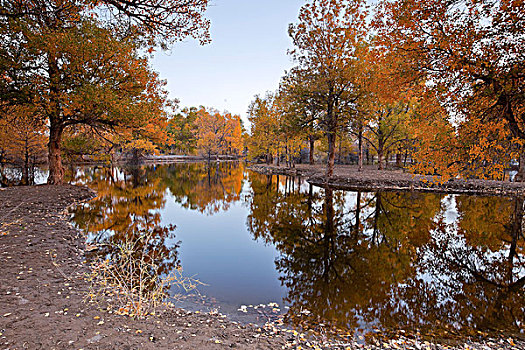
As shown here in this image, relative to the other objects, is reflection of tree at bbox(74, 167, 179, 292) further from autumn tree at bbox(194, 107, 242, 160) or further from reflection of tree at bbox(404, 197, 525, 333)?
autumn tree at bbox(194, 107, 242, 160)

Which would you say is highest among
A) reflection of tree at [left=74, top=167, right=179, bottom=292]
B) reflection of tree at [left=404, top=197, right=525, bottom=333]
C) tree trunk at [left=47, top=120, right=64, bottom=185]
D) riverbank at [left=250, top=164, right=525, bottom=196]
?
tree trunk at [left=47, top=120, right=64, bottom=185]

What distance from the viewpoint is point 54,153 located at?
1777 centimetres

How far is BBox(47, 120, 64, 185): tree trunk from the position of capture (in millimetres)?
17250

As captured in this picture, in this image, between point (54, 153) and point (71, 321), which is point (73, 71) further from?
point (71, 321)

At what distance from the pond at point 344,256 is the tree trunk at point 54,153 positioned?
12.5 ft

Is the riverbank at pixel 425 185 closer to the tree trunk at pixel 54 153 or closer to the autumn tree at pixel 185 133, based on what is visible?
the tree trunk at pixel 54 153

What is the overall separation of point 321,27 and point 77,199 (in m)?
20.3

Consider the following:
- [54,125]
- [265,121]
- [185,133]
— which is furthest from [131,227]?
[185,133]

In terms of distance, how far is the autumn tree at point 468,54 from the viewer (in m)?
5.89

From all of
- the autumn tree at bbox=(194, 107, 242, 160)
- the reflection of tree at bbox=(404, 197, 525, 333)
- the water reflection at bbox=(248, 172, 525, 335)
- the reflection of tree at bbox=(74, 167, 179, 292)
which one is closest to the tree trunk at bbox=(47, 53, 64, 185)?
the reflection of tree at bbox=(74, 167, 179, 292)

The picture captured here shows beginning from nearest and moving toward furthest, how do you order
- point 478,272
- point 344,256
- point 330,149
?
point 478,272 < point 344,256 < point 330,149

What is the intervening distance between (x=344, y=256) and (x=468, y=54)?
6.30 m

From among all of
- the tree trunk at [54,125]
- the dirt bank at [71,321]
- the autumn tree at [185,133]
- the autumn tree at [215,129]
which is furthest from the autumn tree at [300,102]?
the autumn tree at [185,133]

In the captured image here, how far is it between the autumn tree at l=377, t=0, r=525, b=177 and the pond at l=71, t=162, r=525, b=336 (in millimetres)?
4155
